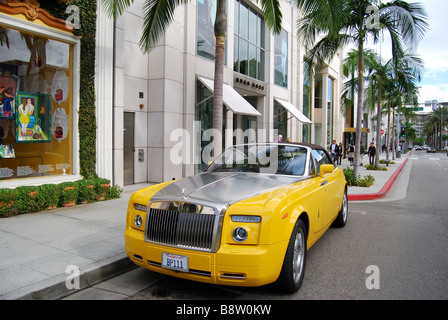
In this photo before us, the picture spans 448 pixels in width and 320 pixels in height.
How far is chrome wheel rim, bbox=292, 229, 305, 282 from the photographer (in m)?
3.79

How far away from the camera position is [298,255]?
3.91m

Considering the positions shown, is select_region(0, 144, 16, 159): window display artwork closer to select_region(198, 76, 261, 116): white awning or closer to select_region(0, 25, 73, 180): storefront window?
select_region(0, 25, 73, 180): storefront window

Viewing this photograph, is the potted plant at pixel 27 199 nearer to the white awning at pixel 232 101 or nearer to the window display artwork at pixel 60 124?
the window display artwork at pixel 60 124

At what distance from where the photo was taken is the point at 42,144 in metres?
8.47

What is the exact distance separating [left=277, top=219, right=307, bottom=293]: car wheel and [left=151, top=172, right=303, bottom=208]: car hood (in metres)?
0.62

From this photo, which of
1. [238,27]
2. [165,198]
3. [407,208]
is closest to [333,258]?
[165,198]

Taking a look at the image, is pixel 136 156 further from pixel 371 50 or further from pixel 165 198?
pixel 371 50

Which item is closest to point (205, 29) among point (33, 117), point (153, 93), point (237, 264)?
point (153, 93)

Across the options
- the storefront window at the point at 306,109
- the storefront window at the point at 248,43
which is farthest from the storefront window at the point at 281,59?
the storefront window at the point at 306,109

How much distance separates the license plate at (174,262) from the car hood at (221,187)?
583mm

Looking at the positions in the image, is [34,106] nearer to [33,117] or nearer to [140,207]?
[33,117]

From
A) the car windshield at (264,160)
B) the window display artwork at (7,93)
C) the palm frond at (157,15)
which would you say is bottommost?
the car windshield at (264,160)

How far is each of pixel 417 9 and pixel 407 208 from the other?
709 centimetres

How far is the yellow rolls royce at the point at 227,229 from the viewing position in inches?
130
